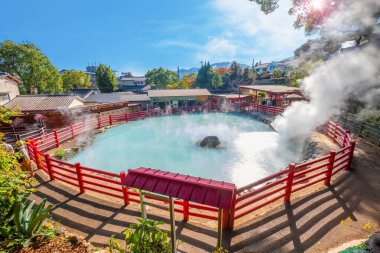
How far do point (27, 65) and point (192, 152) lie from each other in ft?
118

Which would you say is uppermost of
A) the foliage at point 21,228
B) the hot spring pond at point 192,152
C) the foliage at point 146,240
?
the foliage at point 146,240

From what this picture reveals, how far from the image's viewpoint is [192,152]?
13617mm

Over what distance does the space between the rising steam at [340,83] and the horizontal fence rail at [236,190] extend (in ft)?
8.77

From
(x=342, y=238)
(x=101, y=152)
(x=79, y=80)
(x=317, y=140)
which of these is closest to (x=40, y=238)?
(x=342, y=238)

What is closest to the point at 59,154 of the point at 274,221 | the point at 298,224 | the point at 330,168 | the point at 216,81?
the point at 274,221

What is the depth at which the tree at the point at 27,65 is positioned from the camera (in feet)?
105

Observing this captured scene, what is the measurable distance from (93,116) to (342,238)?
21574 millimetres

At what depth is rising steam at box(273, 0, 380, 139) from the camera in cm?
1272

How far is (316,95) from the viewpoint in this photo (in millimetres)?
16125

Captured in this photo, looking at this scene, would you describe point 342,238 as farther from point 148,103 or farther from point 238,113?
point 148,103

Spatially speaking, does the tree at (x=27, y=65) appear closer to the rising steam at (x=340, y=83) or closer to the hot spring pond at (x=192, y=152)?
the hot spring pond at (x=192, y=152)

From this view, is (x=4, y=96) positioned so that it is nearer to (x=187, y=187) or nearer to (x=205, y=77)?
(x=187, y=187)

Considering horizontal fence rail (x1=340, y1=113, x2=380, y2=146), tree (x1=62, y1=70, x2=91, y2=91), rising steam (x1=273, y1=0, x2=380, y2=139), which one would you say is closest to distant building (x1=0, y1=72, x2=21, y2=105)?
tree (x1=62, y1=70, x2=91, y2=91)

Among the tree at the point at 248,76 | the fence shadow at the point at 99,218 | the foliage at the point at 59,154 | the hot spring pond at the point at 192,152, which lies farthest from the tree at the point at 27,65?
the tree at the point at 248,76
